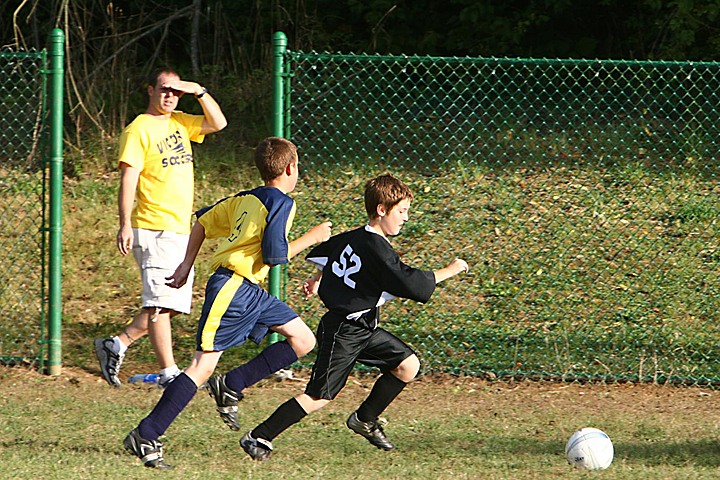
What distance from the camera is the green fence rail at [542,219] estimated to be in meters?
6.88

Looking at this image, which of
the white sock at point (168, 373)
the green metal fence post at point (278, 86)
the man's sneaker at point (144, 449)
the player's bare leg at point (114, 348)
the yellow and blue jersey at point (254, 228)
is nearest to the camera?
the man's sneaker at point (144, 449)

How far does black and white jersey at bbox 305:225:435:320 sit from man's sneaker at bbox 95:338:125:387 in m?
1.93

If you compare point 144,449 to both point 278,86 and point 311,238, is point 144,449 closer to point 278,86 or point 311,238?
point 311,238

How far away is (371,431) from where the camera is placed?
491cm

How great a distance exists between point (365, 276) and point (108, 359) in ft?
7.23

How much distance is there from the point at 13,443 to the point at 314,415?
1.59 m

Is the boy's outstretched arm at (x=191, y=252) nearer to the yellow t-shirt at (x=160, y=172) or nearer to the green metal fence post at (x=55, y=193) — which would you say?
the yellow t-shirt at (x=160, y=172)

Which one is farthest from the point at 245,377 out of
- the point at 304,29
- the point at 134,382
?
the point at 304,29

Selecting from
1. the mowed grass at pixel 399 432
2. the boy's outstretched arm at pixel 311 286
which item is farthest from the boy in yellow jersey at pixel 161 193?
the boy's outstretched arm at pixel 311 286

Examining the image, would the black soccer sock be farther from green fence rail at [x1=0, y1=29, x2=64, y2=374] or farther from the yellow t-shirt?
green fence rail at [x1=0, y1=29, x2=64, y2=374]

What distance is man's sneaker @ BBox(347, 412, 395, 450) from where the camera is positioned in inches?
193

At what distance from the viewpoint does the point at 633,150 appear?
10.3m

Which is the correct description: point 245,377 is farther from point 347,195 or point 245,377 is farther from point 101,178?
point 101,178

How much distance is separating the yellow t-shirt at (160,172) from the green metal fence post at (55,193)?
0.76 meters
